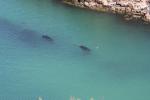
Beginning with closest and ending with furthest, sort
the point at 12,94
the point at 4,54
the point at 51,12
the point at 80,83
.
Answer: the point at 12,94
the point at 80,83
the point at 4,54
the point at 51,12

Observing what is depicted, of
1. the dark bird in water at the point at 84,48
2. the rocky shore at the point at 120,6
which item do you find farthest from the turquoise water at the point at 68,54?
the rocky shore at the point at 120,6

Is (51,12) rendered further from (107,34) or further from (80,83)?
(80,83)

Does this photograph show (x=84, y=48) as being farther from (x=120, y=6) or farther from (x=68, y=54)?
(x=120, y=6)

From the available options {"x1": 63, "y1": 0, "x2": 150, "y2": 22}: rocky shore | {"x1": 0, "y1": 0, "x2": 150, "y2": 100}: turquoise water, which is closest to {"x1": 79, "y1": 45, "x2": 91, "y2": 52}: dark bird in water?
{"x1": 0, "y1": 0, "x2": 150, "y2": 100}: turquoise water

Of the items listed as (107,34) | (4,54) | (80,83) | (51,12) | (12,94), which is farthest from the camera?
(51,12)

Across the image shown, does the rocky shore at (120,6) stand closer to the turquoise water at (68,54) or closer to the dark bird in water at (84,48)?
the turquoise water at (68,54)

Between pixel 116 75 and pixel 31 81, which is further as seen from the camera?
pixel 116 75

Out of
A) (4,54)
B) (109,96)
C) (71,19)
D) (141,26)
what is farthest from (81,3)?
(109,96)

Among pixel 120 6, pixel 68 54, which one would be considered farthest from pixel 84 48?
pixel 120 6

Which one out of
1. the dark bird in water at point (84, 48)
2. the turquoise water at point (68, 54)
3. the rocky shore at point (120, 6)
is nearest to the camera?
the turquoise water at point (68, 54)
